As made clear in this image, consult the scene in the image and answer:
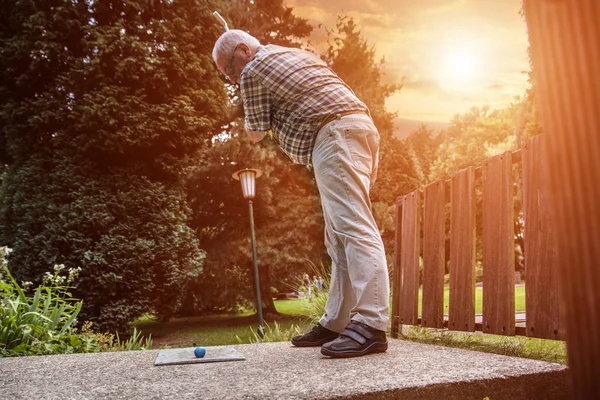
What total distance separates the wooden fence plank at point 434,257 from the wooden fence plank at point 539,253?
91 centimetres

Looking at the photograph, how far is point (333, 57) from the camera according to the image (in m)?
12.6

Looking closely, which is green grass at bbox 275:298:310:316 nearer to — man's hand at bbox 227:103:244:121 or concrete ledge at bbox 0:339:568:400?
concrete ledge at bbox 0:339:568:400

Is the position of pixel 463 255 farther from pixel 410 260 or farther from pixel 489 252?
pixel 410 260

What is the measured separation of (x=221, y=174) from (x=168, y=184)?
303 centimetres

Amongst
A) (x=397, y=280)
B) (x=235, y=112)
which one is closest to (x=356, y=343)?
(x=397, y=280)

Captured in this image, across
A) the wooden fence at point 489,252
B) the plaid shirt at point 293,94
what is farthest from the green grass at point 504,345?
the plaid shirt at point 293,94

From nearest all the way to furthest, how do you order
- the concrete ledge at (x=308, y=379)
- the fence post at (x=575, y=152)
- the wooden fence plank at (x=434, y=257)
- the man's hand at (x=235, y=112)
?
1. the fence post at (x=575, y=152)
2. the concrete ledge at (x=308, y=379)
3. the wooden fence plank at (x=434, y=257)
4. the man's hand at (x=235, y=112)

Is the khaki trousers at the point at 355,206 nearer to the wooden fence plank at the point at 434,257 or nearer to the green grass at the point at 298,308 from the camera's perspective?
the wooden fence plank at the point at 434,257

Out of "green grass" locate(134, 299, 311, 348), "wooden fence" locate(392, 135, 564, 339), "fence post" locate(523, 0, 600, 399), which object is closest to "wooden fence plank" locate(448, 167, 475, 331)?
"wooden fence" locate(392, 135, 564, 339)

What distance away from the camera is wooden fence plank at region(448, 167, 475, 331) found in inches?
113

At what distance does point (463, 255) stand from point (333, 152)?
1126mm

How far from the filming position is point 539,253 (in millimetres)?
2266

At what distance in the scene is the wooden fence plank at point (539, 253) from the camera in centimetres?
218

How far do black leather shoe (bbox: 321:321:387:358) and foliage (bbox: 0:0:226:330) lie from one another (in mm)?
5555
